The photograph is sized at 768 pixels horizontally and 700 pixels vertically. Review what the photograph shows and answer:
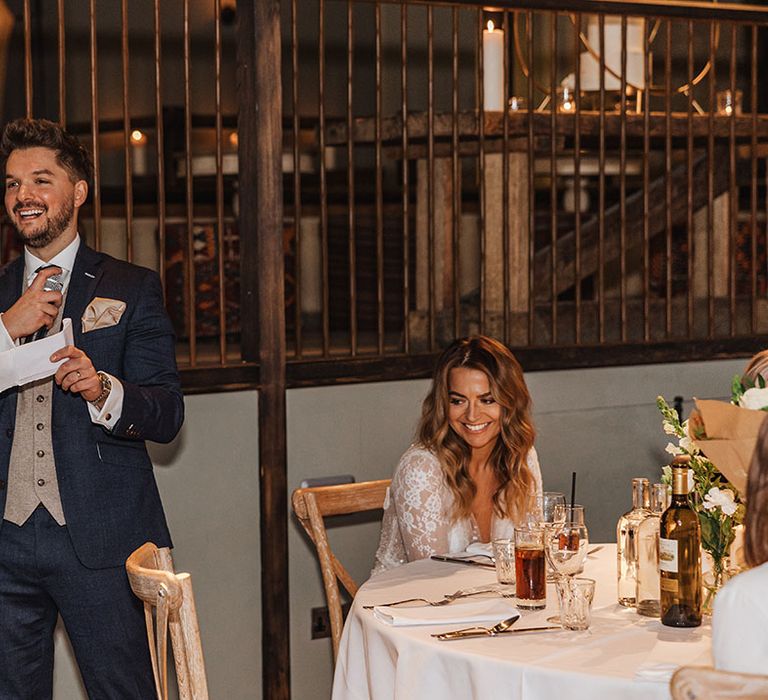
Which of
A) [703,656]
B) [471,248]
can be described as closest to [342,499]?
[703,656]

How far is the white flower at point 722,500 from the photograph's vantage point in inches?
87.7

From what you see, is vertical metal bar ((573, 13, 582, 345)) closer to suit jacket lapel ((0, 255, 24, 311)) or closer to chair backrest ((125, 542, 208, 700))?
suit jacket lapel ((0, 255, 24, 311))

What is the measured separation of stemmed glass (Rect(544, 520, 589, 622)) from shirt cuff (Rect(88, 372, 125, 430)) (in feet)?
3.37

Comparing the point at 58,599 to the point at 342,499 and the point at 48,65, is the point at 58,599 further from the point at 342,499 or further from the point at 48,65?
the point at 48,65

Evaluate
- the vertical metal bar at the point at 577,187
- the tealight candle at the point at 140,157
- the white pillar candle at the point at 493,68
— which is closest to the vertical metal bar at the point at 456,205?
the white pillar candle at the point at 493,68

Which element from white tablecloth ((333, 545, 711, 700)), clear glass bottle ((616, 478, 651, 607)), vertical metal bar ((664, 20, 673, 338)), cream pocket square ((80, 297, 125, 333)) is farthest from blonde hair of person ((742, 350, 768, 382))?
vertical metal bar ((664, 20, 673, 338))

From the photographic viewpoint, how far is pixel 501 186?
4461mm

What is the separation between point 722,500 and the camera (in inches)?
87.7

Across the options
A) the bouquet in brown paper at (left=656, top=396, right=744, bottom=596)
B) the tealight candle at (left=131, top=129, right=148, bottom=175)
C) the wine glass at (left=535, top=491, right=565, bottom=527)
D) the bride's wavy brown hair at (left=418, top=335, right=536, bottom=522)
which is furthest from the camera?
the tealight candle at (left=131, top=129, right=148, bottom=175)

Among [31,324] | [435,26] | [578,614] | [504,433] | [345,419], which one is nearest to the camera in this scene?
[578,614]

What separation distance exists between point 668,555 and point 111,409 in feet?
4.27

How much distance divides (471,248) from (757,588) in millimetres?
4592

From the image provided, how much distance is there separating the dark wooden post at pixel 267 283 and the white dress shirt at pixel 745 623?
2.30 metres

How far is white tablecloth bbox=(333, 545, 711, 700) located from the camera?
6.77 feet
